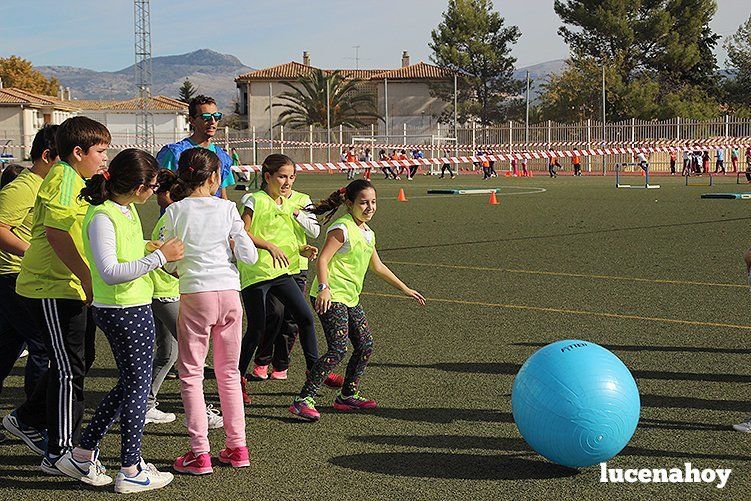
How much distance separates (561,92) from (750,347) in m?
71.5

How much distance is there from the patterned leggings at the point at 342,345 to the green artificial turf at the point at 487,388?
0.25m

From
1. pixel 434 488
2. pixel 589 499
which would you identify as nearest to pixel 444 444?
pixel 434 488

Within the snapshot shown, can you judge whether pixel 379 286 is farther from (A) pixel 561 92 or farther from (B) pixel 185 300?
(A) pixel 561 92

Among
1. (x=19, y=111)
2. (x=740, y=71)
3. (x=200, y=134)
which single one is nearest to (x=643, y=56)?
(x=740, y=71)

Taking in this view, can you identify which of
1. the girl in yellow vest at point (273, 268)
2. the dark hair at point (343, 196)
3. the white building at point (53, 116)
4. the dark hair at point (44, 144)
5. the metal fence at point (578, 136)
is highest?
the white building at point (53, 116)

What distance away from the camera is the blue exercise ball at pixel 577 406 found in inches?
204

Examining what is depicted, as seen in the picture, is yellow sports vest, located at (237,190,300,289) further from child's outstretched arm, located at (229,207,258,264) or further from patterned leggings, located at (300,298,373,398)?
child's outstretched arm, located at (229,207,258,264)

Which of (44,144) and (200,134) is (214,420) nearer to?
(44,144)

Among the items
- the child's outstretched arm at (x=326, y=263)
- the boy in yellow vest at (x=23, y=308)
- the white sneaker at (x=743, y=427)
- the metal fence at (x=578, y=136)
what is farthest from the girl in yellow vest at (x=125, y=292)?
the metal fence at (x=578, y=136)

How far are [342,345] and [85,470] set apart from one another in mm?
1957

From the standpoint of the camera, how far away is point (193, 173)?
17.9 feet

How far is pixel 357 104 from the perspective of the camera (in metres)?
92.4

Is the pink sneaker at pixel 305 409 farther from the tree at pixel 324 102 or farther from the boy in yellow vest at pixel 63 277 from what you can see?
the tree at pixel 324 102

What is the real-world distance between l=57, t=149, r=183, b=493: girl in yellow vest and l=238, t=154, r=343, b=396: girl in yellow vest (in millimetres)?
1689
